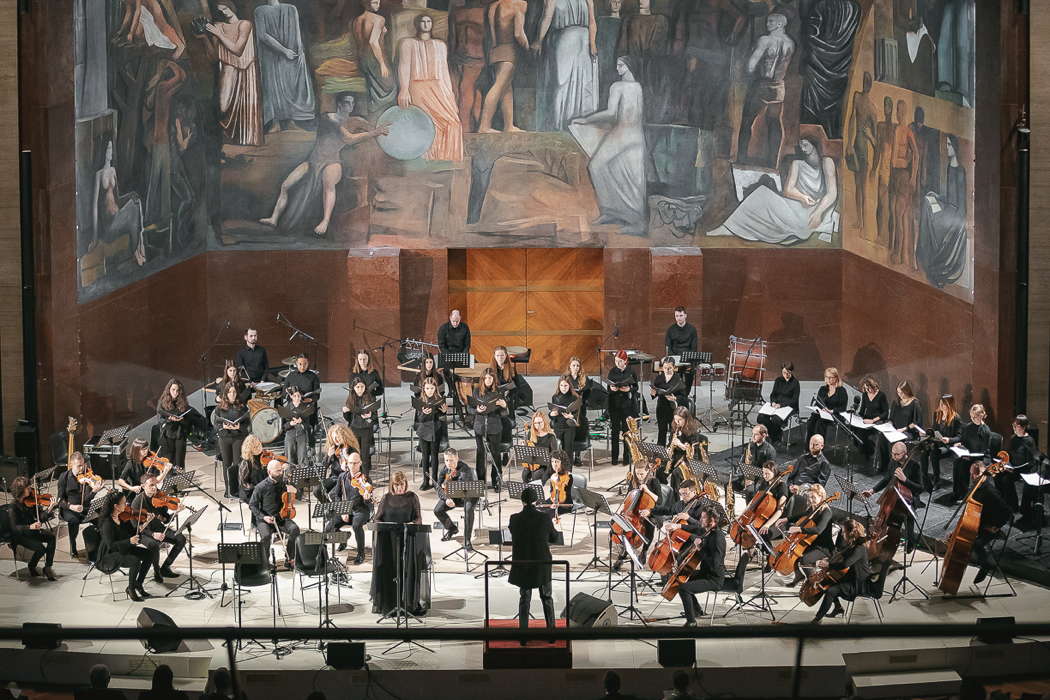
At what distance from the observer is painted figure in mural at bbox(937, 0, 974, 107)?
55.5 ft

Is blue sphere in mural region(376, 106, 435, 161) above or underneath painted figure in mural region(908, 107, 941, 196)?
above

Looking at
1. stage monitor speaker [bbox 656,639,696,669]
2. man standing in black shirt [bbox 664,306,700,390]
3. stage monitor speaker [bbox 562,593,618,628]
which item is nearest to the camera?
stage monitor speaker [bbox 656,639,696,669]

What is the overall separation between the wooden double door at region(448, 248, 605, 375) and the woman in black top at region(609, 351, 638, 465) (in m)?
5.76

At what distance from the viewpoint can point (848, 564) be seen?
39.9 ft

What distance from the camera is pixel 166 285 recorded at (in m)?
Answer: 20.7

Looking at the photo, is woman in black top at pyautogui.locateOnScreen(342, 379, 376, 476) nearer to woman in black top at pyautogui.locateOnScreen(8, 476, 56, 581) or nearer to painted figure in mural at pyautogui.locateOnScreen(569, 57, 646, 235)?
woman in black top at pyautogui.locateOnScreen(8, 476, 56, 581)

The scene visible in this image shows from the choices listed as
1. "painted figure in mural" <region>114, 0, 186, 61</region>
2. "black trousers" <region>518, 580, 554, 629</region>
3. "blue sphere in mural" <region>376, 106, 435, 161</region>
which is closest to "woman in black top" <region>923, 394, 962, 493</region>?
"black trousers" <region>518, 580, 554, 629</region>

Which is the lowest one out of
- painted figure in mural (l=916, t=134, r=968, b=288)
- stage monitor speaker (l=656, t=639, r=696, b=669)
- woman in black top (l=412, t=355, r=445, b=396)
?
stage monitor speaker (l=656, t=639, r=696, b=669)

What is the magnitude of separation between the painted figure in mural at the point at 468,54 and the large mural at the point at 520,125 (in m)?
0.03

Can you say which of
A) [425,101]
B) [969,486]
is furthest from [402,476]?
[425,101]

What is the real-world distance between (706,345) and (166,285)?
27.5 ft

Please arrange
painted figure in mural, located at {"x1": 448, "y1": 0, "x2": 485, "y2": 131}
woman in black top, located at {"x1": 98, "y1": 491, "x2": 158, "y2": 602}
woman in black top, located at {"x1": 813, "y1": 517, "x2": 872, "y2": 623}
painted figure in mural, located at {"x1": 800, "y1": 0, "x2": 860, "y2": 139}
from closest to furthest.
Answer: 1. woman in black top, located at {"x1": 813, "y1": 517, "x2": 872, "y2": 623}
2. woman in black top, located at {"x1": 98, "y1": 491, "x2": 158, "y2": 602}
3. painted figure in mural, located at {"x1": 800, "y1": 0, "x2": 860, "y2": 139}
4. painted figure in mural, located at {"x1": 448, "y1": 0, "x2": 485, "y2": 131}

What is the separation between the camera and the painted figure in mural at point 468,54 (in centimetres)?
2203

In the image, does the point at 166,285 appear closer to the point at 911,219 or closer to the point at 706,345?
the point at 706,345
